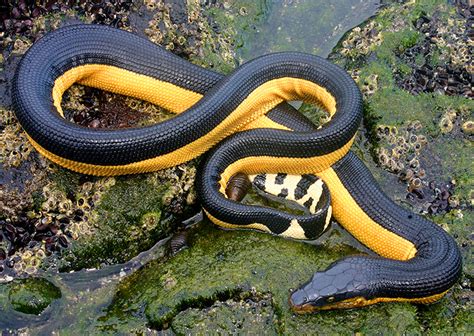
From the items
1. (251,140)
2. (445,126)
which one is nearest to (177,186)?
(251,140)

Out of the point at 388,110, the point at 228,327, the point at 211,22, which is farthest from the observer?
the point at 211,22

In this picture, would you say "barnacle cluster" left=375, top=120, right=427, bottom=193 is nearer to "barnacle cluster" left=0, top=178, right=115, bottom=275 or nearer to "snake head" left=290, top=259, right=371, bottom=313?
"snake head" left=290, top=259, right=371, bottom=313

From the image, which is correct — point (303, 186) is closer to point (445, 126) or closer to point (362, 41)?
point (445, 126)

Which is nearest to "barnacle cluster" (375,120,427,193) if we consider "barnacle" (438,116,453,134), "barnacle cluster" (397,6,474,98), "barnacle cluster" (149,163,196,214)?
"barnacle" (438,116,453,134)

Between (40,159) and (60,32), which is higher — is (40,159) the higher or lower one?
the lower one

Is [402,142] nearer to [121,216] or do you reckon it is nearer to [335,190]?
[335,190]

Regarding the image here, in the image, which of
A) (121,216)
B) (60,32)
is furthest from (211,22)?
(121,216)

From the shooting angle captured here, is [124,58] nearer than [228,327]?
No
